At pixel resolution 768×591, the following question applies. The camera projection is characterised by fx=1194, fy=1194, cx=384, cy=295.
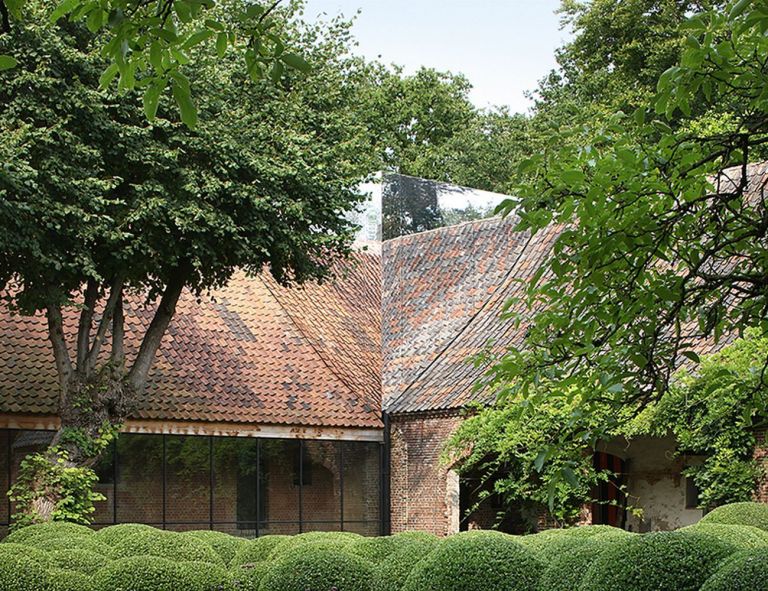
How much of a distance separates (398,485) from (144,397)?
602 centimetres

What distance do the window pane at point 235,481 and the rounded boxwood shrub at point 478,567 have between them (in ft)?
49.5

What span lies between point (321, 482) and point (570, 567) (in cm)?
1705

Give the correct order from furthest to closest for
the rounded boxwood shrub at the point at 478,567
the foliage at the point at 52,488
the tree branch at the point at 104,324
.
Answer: the tree branch at the point at 104,324 < the foliage at the point at 52,488 < the rounded boxwood shrub at the point at 478,567

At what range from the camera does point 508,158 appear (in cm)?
4081

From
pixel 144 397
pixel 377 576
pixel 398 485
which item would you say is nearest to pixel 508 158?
pixel 398 485

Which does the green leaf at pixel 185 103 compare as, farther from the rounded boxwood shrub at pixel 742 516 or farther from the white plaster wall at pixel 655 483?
the white plaster wall at pixel 655 483

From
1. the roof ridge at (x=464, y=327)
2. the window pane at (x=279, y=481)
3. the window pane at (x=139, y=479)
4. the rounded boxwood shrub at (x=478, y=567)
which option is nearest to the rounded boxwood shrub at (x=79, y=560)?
the rounded boxwood shrub at (x=478, y=567)

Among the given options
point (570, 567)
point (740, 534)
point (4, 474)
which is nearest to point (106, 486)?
point (4, 474)

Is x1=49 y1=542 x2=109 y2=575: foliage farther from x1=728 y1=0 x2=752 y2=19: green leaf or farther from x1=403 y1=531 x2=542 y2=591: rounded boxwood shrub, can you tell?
x1=728 y1=0 x2=752 y2=19: green leaf

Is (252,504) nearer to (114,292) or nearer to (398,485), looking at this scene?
(398,485)

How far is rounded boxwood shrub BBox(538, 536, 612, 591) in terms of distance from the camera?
8727 millimetres

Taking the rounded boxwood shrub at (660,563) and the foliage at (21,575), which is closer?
the rounded boxwood shrub at (660,563)

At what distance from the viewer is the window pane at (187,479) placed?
23.1 meters

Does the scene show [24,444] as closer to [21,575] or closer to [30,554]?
[30,554]
